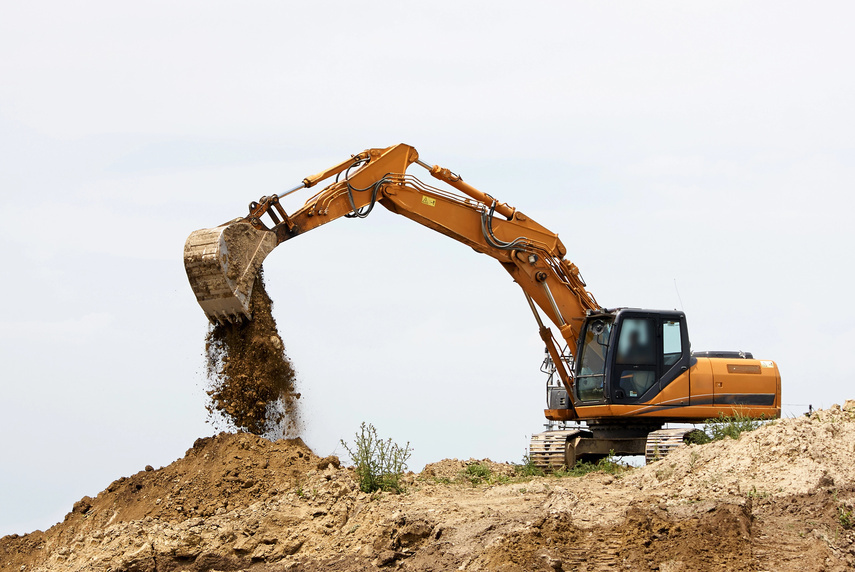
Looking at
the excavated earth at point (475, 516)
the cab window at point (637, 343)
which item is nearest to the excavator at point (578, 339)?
the cab window at point (637, 343)

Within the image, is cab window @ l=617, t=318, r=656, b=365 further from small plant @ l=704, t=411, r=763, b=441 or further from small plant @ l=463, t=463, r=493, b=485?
small plant @ l=463, t=463, r=493, b=485

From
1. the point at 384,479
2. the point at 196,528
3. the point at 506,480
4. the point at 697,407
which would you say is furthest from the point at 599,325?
the point at 196,528

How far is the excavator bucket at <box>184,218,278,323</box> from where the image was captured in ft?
40.2

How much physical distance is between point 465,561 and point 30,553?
6.58 metres

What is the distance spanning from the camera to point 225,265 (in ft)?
40.3

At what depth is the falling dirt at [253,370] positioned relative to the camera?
12945 mm

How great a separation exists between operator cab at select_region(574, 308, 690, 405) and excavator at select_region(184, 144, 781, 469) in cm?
1

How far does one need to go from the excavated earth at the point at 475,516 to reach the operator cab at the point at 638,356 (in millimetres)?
1537

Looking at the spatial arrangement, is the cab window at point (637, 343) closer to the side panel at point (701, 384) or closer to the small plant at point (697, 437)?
the side panel at point (701, 384)

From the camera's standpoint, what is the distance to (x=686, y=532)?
30.8ft

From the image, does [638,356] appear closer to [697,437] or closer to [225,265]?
[697,437]

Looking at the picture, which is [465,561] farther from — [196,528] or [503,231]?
[503,231]

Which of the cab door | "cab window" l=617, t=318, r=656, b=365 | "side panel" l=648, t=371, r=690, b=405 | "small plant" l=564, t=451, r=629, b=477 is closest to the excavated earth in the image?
"small plant" l=564, t=451, r=629, b=477

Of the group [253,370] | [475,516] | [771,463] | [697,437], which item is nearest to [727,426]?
[697,437]
